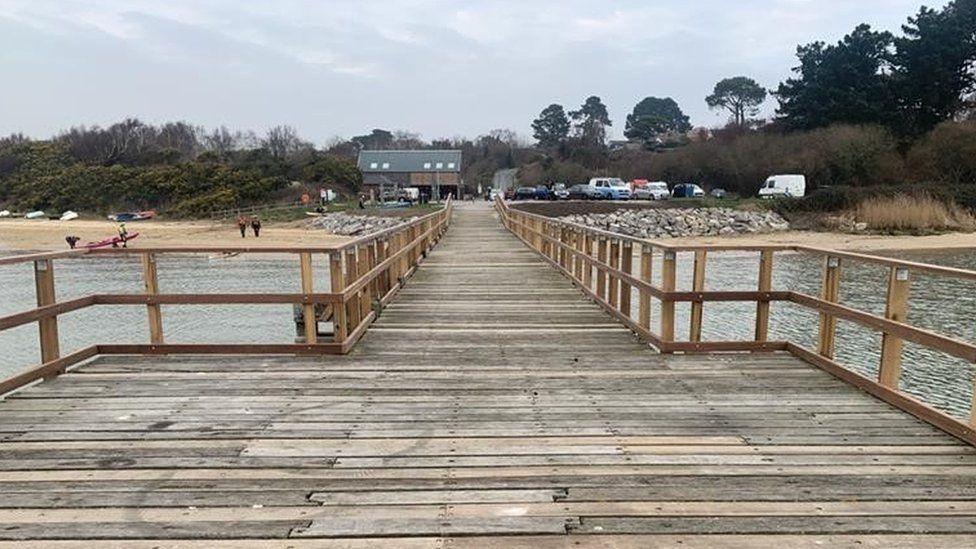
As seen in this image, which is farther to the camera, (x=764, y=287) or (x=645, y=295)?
(x=645, y=295)

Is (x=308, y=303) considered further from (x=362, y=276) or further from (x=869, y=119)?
(x=869, y=119)

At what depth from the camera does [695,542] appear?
2.88m

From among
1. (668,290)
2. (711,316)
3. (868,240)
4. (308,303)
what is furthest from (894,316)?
(868,240)

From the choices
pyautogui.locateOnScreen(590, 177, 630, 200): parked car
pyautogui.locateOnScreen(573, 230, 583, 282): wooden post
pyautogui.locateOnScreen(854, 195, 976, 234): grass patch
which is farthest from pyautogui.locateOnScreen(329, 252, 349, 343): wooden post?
pyautogui.locateOnScreen(590, 177, 630, 200): parked car

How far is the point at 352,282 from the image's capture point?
677 centimetres

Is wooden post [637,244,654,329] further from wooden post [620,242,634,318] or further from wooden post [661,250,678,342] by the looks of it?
wooden post [661,250,678,342]

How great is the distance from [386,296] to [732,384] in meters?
5.14

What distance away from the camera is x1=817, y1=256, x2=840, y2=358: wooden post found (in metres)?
→ 5.67

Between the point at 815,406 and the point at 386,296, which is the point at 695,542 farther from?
the point at 386,296

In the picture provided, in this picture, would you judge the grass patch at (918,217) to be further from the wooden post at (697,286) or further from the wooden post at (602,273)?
the wooden post at (697,286)

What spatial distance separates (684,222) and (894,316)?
41.0 meters

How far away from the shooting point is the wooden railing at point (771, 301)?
14.5 ft

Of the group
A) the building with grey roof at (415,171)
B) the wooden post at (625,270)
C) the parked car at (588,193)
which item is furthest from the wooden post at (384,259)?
the building with grey roof at (415,171)

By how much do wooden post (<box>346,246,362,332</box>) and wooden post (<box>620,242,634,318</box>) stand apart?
9.83 ft
